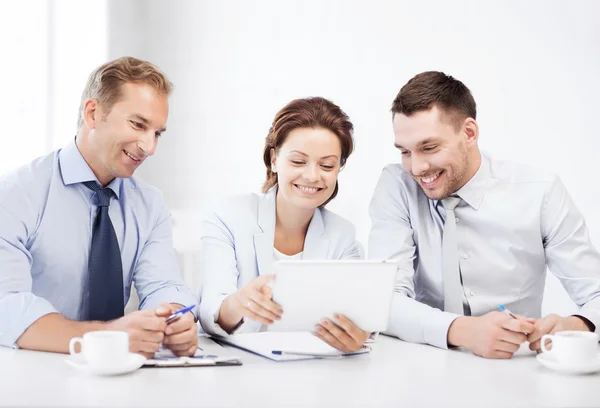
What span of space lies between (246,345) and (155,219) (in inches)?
24.3

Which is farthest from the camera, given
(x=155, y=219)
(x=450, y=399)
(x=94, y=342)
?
(x=155, y=219)

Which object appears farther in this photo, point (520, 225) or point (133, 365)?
point (520, 225)

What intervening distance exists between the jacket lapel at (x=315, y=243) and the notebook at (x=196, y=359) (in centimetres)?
67

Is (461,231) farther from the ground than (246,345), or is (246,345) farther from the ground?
(461,231)

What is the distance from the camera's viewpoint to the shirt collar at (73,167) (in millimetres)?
→ 2070

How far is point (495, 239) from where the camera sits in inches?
92.0

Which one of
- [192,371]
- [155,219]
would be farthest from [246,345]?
[155,219]

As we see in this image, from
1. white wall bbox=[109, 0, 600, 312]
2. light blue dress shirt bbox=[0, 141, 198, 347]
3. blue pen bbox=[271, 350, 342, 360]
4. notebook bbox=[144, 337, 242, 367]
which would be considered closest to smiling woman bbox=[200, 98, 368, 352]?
light blue dress shirt bbox=[0, 141, 198, 347]

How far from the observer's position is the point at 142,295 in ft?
7.16

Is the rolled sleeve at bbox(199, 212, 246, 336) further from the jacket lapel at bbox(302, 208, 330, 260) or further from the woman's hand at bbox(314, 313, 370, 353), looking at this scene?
the woman's hand at bbox(314, 313, 370, 353)

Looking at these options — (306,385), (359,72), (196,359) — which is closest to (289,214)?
(196,359)

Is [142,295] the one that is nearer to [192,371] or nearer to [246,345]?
[246,345]

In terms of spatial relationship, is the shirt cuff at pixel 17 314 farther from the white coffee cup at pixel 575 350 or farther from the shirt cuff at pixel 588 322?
the shirt cuff at pixel 588 322

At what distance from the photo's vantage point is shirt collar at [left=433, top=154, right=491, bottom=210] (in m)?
2.34
